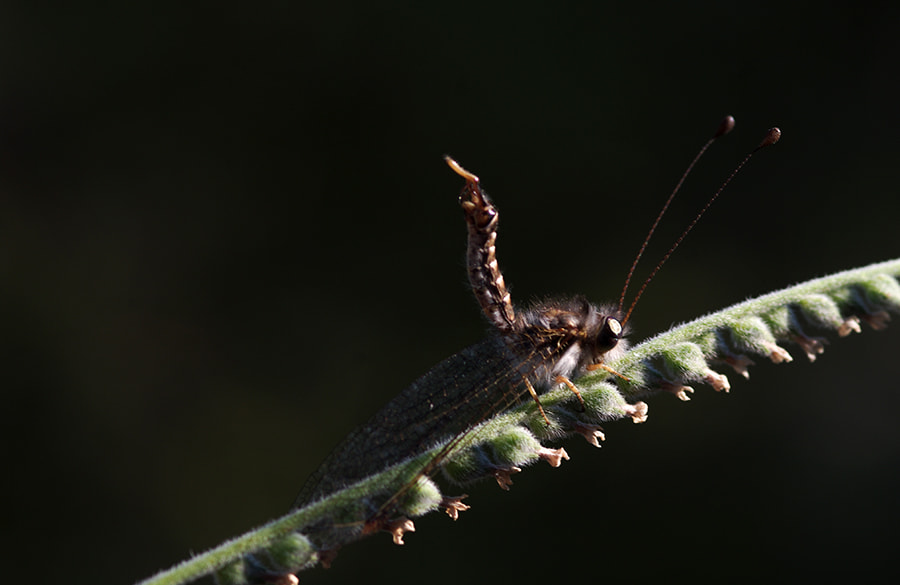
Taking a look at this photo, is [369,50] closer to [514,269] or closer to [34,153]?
[514,269]

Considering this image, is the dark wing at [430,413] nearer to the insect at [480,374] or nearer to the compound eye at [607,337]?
the insect at [480,374]

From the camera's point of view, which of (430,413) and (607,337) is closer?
(430,413)

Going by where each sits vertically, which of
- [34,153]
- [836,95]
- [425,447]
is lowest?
[425,447]

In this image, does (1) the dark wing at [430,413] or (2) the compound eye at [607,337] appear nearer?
(1) the dark wing at [430,413]

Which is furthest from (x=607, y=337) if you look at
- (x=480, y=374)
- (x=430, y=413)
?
(x=430, y=413)

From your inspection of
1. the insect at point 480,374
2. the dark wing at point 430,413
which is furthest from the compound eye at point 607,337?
the dark wing at point 430,413

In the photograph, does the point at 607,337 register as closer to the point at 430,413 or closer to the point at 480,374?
the point at 480,374

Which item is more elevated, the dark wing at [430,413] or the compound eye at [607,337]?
the compound eye at [607,337]

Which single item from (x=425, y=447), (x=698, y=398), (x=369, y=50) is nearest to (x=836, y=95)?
(x=698, y=398)
